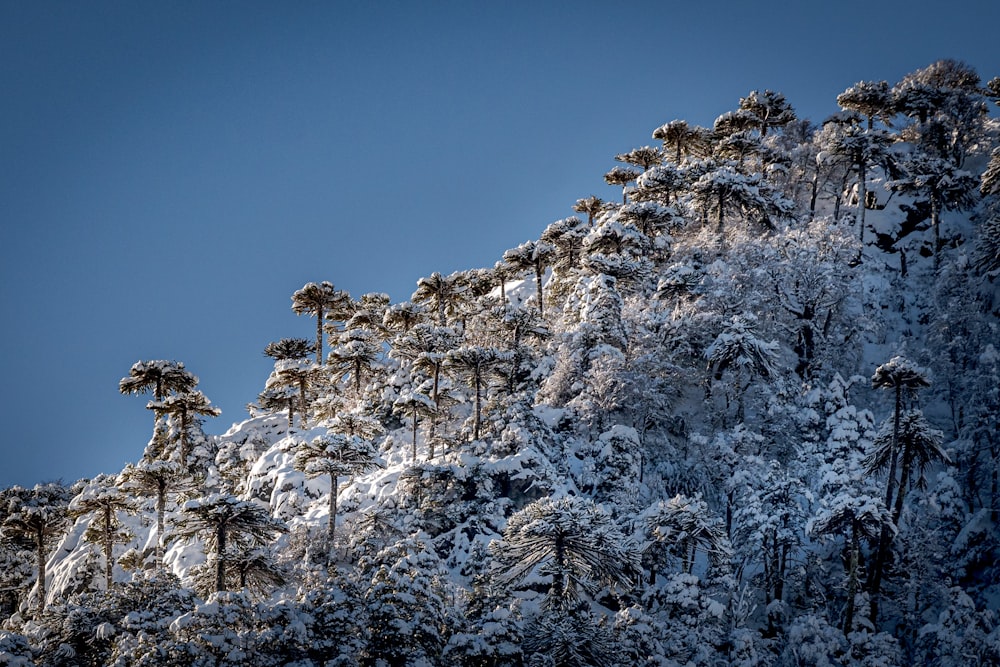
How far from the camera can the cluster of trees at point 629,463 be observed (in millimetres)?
24062

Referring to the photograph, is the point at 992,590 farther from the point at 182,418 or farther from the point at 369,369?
the point at 182,418

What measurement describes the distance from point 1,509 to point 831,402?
64206 millimetres

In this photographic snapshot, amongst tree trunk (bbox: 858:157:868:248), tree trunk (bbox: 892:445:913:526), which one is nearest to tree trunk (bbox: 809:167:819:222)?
tree trunk (bbox: 858:157:868:248)

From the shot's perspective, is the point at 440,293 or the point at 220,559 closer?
the point at 220,559

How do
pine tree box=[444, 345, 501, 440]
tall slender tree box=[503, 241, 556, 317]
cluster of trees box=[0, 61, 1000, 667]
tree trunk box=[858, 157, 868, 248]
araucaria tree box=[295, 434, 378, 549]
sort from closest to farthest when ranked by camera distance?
cluster of trees box=[0, 61, 1000, 667] < araucaria tree box=[295, 434, 378, 549] < pine tree box=[444, 345, 501, 440] < tree trunk box=[858, 157, 868, 248] < tall slender tree box=[503, 241, 556, 317]

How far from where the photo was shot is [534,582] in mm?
27719

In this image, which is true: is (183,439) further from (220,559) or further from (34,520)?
(220,559)

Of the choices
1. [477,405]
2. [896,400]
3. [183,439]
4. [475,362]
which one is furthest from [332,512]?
[896,400]

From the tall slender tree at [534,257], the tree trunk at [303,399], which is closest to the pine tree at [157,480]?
the tree trunk at [303,399]

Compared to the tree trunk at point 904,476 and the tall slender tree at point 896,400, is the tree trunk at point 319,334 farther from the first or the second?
the tree trunk at point 904,476

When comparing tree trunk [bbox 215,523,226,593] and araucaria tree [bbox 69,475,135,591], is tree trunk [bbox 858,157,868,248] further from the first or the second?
araucaria tree [bbox 69,475,135,591]

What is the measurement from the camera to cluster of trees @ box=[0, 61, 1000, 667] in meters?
24.1

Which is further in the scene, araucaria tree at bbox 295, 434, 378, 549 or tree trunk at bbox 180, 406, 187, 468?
tree trunk at bbox 180, 406, 187, 468

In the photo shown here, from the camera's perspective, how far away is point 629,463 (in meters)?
39.2
